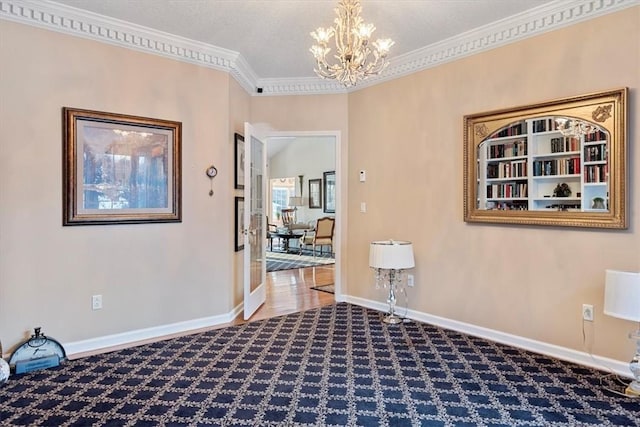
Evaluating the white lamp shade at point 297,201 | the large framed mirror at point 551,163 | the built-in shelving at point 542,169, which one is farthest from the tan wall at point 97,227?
the white lamp shade at point 297,201

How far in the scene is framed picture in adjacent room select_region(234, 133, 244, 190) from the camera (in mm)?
4443

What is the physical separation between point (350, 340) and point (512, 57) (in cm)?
285

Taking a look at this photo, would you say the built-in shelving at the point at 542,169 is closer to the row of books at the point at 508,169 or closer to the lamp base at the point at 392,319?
the row of books at the point at 508,169

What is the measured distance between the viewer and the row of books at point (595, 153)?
297cm

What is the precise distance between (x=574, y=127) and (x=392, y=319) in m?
2.38

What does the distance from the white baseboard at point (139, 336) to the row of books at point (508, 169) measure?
2931 mm

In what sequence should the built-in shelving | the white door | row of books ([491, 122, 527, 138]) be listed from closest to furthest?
the built-in shelving
row of books ([491, 122, 527, 138])
the white door

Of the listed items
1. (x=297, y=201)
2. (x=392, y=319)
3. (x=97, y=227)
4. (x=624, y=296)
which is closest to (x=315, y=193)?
(x=297, y=201)

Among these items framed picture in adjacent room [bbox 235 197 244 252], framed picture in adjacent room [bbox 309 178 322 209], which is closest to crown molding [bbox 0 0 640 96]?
framed picture in adjacent room [bbox 235 197 244 252]

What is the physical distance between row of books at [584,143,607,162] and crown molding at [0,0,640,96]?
0.97 metres

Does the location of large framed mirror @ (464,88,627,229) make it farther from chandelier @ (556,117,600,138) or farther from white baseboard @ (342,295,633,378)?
white baseboard @ (342,295,633,378)

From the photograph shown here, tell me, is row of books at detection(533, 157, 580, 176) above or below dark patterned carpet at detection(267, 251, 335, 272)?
above

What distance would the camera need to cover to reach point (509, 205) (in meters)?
3.55

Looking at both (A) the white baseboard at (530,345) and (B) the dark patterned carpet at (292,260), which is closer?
(A) the white baseboard at (530,345)
